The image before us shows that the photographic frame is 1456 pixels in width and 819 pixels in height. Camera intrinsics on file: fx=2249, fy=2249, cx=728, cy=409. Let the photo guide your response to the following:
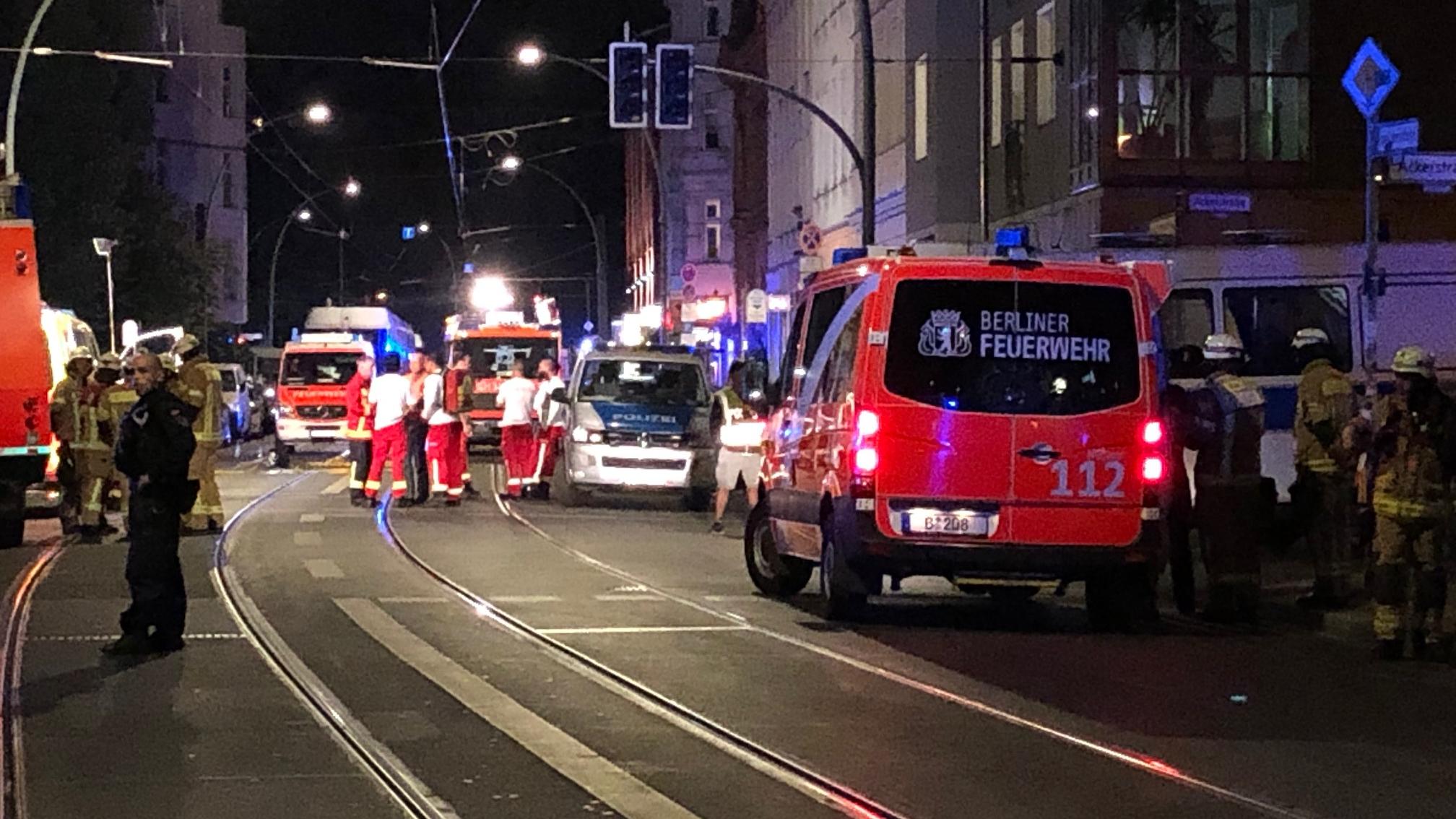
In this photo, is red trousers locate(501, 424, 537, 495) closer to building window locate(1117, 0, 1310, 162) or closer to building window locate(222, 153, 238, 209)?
building window locate(1117, 0, 1310, 162)

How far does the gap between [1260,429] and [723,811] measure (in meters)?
7.42

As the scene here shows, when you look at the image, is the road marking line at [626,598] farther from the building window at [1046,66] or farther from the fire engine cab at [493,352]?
the fire engine cab at [493,352]

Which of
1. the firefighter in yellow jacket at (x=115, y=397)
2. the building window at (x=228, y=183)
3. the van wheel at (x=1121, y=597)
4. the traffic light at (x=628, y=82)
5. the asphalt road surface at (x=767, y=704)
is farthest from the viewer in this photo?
the building window at (x=228, y=183)

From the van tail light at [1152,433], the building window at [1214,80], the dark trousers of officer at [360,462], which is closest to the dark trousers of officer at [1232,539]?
the van tail light at [1152,433]

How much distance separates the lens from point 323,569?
17.6 m

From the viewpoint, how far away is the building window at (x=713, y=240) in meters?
76.5

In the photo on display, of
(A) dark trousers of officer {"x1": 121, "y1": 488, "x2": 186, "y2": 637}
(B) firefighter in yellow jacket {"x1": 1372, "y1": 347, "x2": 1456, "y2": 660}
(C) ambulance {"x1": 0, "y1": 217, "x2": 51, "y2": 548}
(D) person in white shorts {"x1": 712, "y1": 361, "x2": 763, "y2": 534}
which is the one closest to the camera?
(B) firefighter in yellow jacket {"x1": 1372, "y1": 347, "x2": 1456, "y2": 660}

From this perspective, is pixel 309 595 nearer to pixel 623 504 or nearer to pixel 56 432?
pixel 56 432

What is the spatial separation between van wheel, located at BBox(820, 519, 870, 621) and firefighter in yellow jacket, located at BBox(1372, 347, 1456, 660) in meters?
3.08

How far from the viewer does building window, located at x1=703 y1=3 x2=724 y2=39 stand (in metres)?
80.9

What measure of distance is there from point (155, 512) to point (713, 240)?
64634 millimetres

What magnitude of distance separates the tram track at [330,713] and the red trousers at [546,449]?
403 inches

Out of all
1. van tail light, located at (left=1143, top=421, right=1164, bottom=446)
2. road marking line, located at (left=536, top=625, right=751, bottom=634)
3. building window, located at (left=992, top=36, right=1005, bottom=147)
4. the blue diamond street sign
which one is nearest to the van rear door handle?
van tail light, located at (left=1143, top=421, right=1164, bottom=446)

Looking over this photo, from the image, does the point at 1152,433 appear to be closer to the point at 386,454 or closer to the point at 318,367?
the point at 386,454
